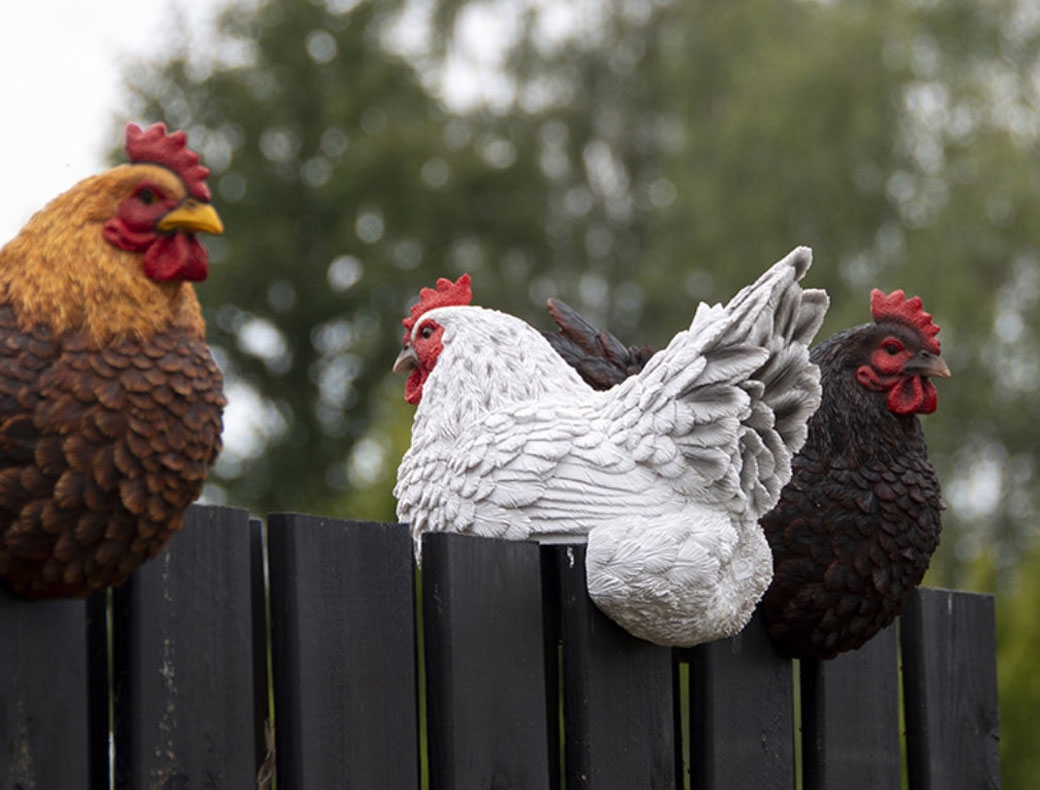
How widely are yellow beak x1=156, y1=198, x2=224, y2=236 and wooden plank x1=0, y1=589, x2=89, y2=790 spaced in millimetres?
465

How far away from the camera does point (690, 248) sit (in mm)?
13172

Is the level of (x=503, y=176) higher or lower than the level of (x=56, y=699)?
higher

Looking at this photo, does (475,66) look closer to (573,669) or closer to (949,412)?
(949,412)

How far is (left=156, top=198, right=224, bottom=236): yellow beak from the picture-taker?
5.61 feet

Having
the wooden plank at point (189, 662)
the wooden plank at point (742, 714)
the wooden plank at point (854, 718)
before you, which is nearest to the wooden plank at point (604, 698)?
the wooden plank at point (742, 714)

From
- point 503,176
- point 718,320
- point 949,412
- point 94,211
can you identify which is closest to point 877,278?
point 949,412

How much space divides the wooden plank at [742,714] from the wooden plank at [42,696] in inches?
46.0

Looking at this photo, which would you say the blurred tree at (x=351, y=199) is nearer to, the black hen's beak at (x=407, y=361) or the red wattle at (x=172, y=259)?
the black hen's beak at (x=407, y=361)

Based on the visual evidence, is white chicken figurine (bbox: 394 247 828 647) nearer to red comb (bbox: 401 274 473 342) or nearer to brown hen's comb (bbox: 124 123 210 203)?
red comb (bbox: 401 274 473 342)

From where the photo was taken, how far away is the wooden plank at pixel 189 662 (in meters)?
1.79

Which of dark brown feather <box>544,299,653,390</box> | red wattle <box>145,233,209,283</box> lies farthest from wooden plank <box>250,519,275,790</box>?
dark brown feather <box>544,299,653,390</box>

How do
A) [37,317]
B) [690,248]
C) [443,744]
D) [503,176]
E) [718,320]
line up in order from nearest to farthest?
[37,317]
[443,744]
[718,320]
[690,248]
[503,176]

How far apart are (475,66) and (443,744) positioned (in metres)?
13.8

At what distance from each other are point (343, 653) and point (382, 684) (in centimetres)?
9
